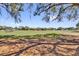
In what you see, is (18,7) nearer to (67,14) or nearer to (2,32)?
(2,32)

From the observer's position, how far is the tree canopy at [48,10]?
4.95 feet

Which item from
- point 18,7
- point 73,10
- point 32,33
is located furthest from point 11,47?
point 73,10

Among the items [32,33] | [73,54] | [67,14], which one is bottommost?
[73,54]

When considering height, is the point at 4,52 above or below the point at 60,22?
below

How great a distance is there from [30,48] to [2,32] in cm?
26

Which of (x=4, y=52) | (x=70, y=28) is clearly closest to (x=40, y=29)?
(x=70, y=28)

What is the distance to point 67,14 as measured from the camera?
151 cm

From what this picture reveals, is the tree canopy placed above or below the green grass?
above

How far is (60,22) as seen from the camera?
1508 mm

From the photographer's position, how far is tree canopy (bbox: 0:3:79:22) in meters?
1.51

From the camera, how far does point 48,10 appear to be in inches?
59.9

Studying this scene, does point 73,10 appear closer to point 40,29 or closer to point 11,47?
point 40,29

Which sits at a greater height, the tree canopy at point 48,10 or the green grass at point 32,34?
the tree canopy at point 48,10

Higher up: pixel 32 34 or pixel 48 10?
pixel 48 10
